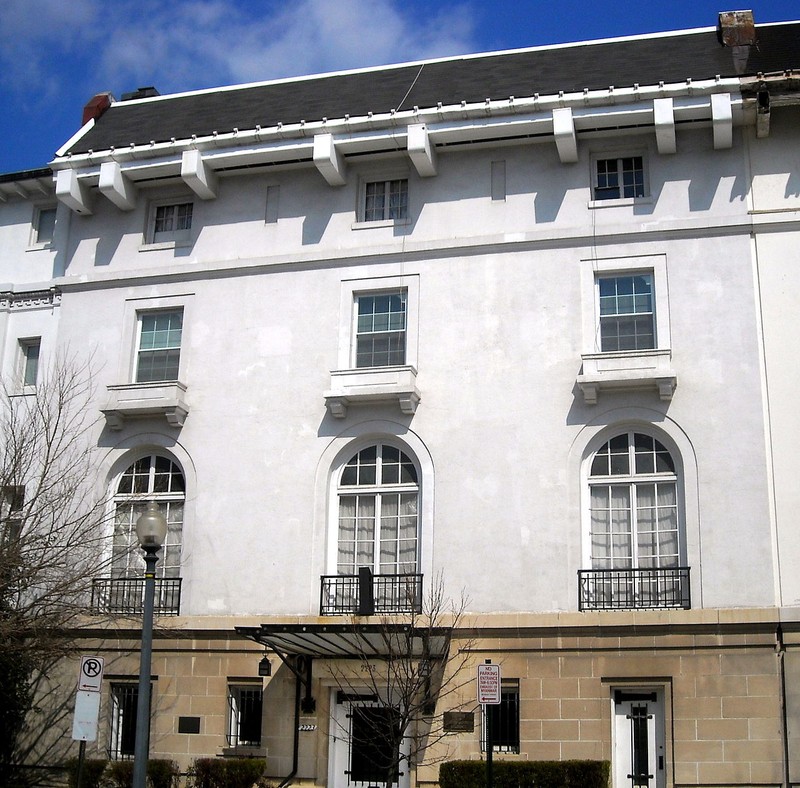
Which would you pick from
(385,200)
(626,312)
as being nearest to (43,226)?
(385,200)

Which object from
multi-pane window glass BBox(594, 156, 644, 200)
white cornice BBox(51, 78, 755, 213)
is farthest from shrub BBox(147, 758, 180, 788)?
multi-pane window glass BBox(594, 156, 644, 200)

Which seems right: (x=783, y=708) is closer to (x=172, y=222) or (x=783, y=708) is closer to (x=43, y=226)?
(x=172, y=222)

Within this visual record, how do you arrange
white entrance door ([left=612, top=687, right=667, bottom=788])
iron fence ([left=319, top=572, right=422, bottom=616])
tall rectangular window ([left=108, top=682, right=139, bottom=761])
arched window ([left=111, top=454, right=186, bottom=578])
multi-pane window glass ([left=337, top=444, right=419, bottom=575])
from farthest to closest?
arched window ([left=111, top=454, right=186, bottom=578]) → tall rectangular window ([left=108, top=682, right=139, bottom=761]) → multi-pane window glass ([left=337, top=444, right=419, bottom=575]) → iron fence ([left=319, top=572, right=422, bottom=616]) → white entrance door ([left=612, top=687, right=667, bottom=788])

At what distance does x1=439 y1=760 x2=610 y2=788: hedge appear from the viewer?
20.9 meters

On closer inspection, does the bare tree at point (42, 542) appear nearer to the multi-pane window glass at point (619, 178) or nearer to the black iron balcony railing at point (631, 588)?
the black iron balcony railing at point (631, 588)

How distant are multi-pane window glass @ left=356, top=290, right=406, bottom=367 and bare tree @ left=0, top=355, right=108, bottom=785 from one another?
636 centimetres

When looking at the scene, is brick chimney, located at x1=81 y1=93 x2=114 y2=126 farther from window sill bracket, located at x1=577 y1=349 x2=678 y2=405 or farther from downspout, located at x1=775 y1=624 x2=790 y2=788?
downspout, located at x1=775 y1=624 x2=790 y2=788

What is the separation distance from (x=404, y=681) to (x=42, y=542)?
25.2 ft

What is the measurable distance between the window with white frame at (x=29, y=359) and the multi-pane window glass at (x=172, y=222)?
148 inches

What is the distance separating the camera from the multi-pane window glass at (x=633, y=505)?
23.1m

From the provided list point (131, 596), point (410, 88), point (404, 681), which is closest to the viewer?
point (404, 681)

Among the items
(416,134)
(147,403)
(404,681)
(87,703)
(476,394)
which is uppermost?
(416,134)

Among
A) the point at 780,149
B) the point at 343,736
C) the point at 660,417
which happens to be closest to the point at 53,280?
the point at 343,736

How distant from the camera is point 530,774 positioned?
21.0 metres
